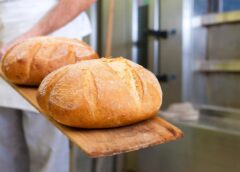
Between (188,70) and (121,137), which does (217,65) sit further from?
(121,137)

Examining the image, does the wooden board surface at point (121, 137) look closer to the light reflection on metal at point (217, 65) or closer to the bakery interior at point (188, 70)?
the bakery interior at point (188, 70)

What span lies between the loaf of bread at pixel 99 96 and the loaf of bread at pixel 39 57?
0.57 ft

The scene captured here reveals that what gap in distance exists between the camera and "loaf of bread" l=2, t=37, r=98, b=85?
0.69 m

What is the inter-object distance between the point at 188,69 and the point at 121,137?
1.14m

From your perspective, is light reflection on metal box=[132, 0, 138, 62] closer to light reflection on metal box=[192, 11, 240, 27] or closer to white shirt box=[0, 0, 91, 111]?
light reflection on metal box=[192, 11, 240, 27]

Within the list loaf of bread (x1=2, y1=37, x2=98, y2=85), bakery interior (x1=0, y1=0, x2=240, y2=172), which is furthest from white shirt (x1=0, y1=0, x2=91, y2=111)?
bakery interior (x1=0, y1=0, x2=240, y2=172)

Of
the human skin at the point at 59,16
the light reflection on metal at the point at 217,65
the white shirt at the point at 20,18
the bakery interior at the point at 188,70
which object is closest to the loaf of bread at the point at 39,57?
the human skin at the point at 59,16

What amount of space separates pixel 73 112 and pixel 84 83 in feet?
0.16

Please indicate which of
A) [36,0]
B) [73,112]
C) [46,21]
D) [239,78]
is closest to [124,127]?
[73,112]

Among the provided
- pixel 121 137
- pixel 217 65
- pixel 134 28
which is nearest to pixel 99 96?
pixel 121 137

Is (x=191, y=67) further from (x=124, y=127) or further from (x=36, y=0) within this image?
(x=124, y=127)

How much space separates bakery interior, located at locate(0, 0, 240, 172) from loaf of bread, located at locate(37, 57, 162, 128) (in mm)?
Answer: 802

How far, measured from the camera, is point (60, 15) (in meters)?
0.91

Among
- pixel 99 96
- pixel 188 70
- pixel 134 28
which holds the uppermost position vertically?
pixel 134 28
